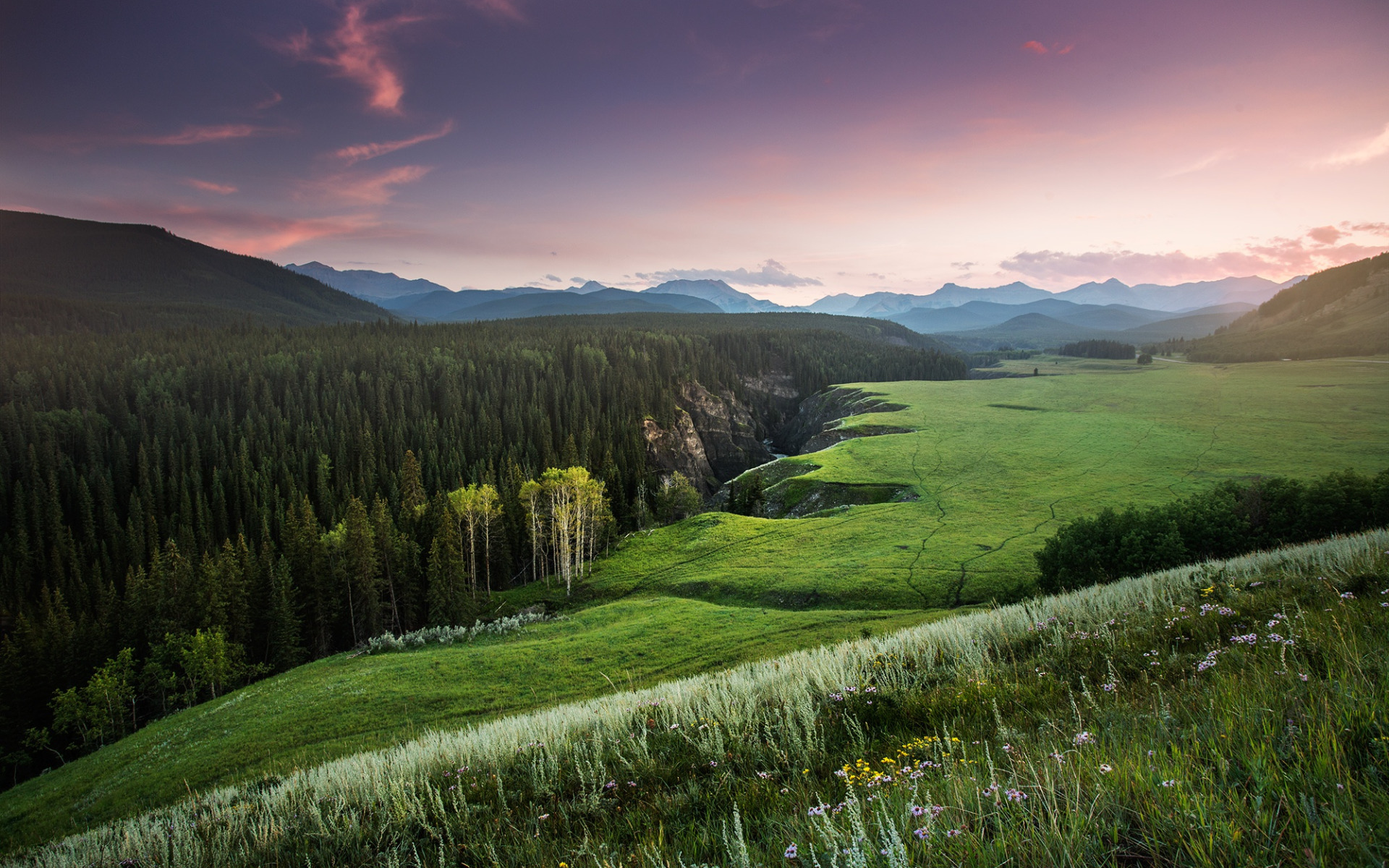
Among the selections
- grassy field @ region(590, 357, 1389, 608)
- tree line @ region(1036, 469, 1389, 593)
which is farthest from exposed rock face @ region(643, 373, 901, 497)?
tree line @ region(1036, 469, 1389, 593)

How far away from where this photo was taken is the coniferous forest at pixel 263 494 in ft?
174

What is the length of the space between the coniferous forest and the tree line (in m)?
45.7

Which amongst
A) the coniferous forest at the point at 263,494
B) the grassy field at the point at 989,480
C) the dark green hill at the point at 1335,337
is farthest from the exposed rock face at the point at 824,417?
the dark green hill at the point at 1335,337

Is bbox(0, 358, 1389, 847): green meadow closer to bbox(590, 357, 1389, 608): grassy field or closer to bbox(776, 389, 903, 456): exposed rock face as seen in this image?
bbox(590, 357, 1389, 608): grassy field

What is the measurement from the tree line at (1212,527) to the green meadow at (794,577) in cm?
453

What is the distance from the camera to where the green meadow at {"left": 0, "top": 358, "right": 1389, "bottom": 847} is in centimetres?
2845

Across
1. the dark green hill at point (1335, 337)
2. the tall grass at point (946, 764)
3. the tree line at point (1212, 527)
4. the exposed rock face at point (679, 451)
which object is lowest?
the exposed rock face at point (679, 451)

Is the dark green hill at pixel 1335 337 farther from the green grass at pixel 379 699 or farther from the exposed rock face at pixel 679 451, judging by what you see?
the green grass at pixel 379 699

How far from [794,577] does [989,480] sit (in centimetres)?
3555

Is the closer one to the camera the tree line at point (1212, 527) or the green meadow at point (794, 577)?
the green meadow at point (794, 577)

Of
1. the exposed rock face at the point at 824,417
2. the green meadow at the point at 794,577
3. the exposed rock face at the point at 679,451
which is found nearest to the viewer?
the green meadow at the point at 794,577

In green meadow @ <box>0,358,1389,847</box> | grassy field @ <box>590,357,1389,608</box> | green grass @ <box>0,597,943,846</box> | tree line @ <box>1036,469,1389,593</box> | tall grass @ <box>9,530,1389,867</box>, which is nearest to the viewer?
tall grass @ <box>9,530,1389,867</box>

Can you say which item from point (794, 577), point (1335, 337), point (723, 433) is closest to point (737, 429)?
point (723, 433)

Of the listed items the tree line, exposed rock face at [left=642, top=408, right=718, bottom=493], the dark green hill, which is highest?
the dark green hill
